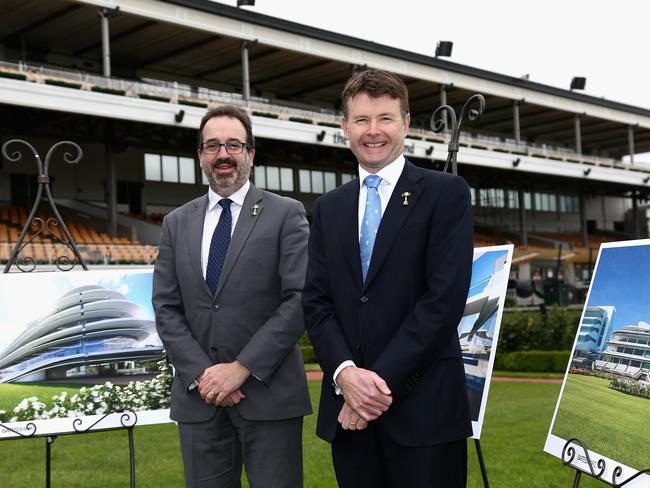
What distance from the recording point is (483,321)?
443cm

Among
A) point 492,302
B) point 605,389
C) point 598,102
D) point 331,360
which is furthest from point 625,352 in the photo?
point 598,102

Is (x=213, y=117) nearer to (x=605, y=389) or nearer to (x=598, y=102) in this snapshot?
(x=605, y=389)

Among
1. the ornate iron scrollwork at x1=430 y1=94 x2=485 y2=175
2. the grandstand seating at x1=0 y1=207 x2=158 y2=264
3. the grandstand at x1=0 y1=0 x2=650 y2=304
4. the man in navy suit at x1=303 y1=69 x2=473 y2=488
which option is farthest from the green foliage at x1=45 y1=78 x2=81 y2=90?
the man in navy suit at x1=303 y1=69 x2=473 y2=488

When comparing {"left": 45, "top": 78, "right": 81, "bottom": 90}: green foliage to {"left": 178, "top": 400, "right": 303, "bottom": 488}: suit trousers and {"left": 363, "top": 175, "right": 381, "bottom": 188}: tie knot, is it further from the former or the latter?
{"left": 363, "top": 175, "right": 381, "bottom": 188}: tie knot

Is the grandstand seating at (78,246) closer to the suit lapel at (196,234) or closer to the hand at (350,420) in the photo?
the suit lapel at (196,234)

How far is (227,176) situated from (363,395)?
1.60 m

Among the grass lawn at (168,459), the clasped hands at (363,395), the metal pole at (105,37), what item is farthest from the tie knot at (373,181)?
the metal pole at (105,37)

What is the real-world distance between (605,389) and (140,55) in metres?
30.2

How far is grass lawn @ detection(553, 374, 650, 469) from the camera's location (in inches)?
125

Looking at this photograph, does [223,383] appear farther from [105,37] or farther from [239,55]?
[239,55]

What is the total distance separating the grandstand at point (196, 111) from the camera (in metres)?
23.7

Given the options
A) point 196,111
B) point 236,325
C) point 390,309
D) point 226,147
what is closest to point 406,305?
point 390,309

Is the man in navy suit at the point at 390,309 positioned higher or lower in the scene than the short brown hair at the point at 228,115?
lower

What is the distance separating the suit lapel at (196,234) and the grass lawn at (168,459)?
356 cm
